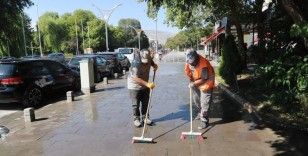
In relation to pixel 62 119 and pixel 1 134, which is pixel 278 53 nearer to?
pixel 62 119

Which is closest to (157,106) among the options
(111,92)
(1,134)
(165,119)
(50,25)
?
(165,119)

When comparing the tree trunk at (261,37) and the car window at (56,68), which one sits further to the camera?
the car window at (56,68)

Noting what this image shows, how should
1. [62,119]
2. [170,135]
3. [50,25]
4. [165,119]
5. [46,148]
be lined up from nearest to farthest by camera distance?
[46,148], [170,135], [165,119], [62,119], [50,25]

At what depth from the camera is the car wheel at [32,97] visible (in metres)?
13.7

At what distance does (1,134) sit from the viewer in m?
3.88

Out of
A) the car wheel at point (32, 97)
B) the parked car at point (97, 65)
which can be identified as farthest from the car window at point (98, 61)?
the car wheel at point (32, 97)

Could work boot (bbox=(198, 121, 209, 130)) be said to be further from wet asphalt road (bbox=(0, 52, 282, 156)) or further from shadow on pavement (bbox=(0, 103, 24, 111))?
shadow on pavement (bbox=(0, 103, 24, 111))

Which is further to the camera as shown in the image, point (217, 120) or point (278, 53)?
point (278, 53)

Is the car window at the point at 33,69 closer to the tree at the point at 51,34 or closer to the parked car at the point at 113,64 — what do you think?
the parked car at the point at 113,64

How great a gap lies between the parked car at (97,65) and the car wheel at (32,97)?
7.85 meters

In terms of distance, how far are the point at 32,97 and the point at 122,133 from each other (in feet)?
20.5

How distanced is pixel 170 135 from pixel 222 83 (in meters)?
8.87

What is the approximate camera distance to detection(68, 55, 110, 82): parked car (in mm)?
22458

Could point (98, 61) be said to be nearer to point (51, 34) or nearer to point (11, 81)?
point (11, 81)
